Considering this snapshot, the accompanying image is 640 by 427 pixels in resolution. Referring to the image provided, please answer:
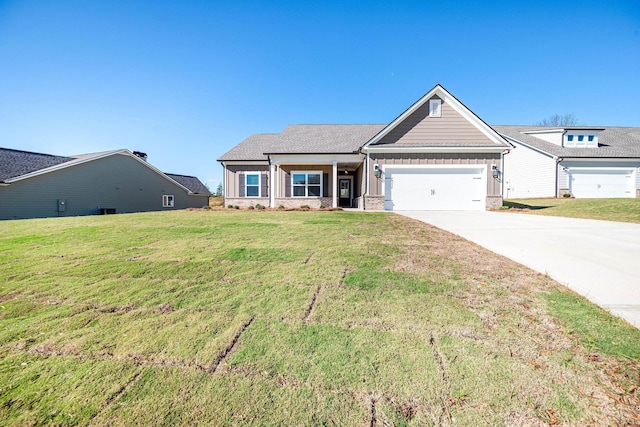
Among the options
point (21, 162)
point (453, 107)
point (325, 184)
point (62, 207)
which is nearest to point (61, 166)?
point (21, 162)

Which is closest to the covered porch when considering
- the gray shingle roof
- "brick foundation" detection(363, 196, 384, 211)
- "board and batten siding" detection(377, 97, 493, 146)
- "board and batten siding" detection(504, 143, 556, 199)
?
"brick foundation" detection(363, 196, 384, 211)

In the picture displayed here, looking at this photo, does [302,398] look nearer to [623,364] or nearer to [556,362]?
[556,362]

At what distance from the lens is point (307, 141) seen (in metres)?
17.3

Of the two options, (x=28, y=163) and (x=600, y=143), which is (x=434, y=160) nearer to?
(x=600, y=143)

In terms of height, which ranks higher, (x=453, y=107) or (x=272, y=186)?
(x=453, y=107)

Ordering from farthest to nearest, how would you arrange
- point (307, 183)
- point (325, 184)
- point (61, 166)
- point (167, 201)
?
point (167, 201) → point (61, 166) → point (325, 184) → point (307, 183)

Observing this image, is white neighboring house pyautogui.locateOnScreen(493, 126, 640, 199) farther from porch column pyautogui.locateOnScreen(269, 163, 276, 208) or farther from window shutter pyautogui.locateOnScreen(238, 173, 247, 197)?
window shutter pyautogui.locateOnScreen(238, 173, 247, 197)

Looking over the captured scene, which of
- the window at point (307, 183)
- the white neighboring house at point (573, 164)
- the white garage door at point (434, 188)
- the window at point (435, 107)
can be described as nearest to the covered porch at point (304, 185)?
the window at point (307, 183)

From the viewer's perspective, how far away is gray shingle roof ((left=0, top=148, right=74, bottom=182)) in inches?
640

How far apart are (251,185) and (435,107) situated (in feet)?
37.5

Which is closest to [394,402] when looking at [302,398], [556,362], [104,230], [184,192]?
[302,398]

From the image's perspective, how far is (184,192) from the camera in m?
28.4

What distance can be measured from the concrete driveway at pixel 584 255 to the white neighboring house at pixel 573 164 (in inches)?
584

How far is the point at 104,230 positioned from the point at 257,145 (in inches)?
519
